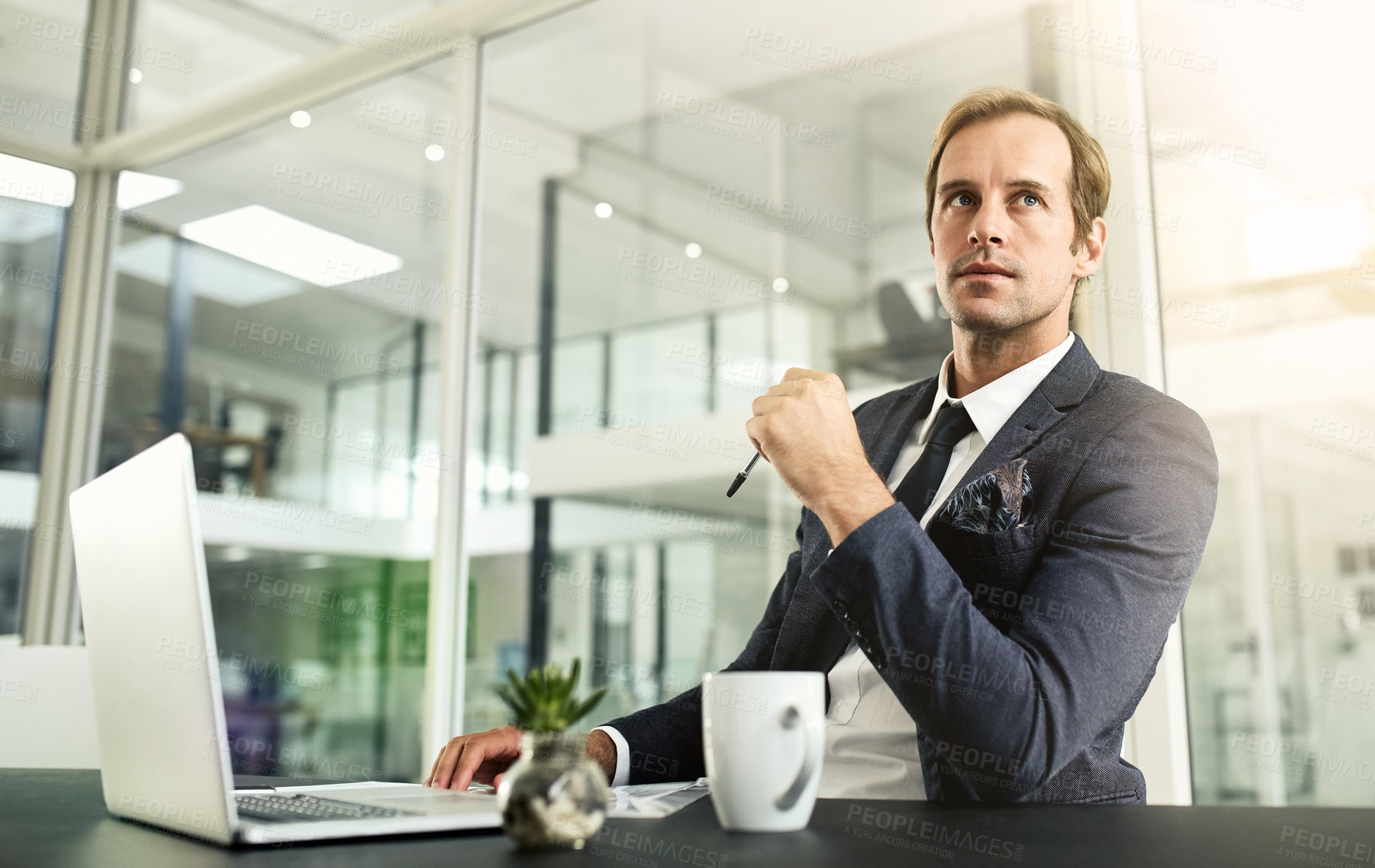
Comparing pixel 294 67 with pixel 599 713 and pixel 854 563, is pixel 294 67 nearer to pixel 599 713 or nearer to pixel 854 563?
pixel 599 713

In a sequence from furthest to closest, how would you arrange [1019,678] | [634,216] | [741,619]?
[634,216] → [741,619] → [1019,678]

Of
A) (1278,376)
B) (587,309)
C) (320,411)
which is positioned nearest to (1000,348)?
(1278,376)

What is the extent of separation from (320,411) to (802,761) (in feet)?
9.45

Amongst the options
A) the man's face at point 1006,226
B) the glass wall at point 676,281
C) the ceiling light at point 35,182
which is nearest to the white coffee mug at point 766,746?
the man's face at point 1006,226

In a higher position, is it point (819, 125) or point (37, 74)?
point (37, 74)

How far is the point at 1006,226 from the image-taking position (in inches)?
58.4

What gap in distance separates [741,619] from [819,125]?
1222mm

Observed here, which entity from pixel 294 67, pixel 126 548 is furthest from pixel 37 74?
pixel 126 548

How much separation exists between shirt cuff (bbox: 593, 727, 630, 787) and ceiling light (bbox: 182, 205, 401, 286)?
2.28 m

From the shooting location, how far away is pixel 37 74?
364 cm

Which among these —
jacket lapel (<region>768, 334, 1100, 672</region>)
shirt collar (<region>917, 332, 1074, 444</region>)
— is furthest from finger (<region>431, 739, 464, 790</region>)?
shirt collar (<region>917, 332, 1074, 444</region>)

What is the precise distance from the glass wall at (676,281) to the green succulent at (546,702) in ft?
5.36

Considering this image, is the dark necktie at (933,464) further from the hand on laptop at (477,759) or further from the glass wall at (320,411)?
the glass wall at (320,411)

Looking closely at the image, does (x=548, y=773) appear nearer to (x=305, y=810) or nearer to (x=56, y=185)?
(x=305, y=810)
